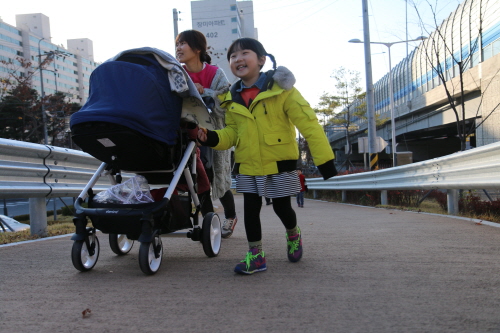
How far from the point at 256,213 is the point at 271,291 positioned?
2.84 feet

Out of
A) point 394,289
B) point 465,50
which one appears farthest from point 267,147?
point 465,50

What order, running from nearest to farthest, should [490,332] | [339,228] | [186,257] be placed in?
[490,332], [186,257], [339,228]

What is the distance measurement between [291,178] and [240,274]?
32.3 inches

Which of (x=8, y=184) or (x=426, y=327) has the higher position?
(x=8, y=184)

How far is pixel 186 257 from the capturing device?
3697 mm

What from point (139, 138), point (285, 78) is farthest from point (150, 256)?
point (285, 78)

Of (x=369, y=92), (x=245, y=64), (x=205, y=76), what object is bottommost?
(x=245, y=64)

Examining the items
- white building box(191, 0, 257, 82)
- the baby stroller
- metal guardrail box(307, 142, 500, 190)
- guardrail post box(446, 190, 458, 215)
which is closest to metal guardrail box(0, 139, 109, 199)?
the baby stroller

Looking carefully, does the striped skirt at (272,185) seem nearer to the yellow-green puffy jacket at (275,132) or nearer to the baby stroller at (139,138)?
the yellow-green puffy jacket at (275,132)

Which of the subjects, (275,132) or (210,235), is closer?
(275,132)

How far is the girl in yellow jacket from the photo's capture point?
10.9 feet

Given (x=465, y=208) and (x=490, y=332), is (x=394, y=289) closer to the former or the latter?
(x=490, y=332)

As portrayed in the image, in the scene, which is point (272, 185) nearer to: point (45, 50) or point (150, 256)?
point (150, 256)

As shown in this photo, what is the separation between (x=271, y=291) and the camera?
2.58m
